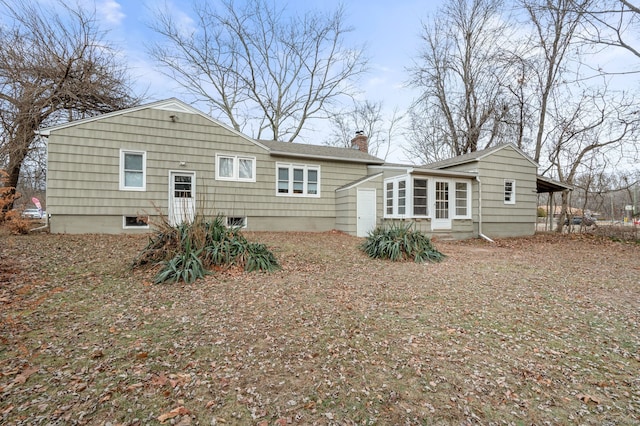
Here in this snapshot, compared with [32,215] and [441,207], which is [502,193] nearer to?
[441,207]

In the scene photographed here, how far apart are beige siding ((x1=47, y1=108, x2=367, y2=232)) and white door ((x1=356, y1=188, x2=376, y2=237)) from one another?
173cm

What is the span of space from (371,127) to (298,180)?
1662cm

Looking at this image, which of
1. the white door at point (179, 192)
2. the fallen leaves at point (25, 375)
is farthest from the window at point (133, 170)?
the fallen leaves at point (25, 375)

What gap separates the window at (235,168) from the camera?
1141cm

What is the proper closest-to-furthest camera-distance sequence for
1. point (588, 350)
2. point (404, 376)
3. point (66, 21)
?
point (404, 376) → point (588, 350) → point (66, 21)

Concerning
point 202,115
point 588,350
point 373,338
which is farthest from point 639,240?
point 202,115

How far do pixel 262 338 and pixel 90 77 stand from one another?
1531 cm

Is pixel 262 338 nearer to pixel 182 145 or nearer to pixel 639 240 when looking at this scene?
pixel 182 145

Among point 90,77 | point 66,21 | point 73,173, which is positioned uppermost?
point 66,21

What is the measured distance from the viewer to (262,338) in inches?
132

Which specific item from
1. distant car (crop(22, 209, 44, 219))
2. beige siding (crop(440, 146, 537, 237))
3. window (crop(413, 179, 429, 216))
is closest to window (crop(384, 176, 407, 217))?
window (crop(413, 179, 429, 216))

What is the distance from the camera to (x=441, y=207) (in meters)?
12.1

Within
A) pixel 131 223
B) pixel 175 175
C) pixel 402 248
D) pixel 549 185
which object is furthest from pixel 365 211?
pixel 549 185

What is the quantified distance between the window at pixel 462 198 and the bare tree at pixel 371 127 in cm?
1417
